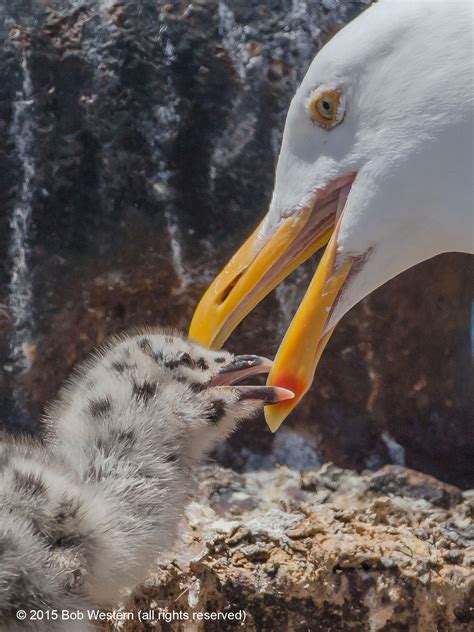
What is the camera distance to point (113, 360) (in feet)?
8.58

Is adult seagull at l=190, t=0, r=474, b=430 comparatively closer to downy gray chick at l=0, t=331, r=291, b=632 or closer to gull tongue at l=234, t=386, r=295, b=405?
gull tongue at l=234, t=386, r=295, b=405

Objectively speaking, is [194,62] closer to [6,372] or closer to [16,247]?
[16,247]

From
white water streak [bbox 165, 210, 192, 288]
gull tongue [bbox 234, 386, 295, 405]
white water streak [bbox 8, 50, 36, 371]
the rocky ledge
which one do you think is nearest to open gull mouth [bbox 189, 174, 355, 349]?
gull tongue [bbox 234, 386, 295, 405]

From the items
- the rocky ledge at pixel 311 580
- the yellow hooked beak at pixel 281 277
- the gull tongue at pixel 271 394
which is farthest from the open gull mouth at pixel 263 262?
the rocky ledge at pixel 311 580

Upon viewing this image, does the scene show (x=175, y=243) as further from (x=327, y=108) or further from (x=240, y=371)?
(x=327, y=108)

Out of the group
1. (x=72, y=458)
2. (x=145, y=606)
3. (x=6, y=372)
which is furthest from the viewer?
(x=6, y=372)

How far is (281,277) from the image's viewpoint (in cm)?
259

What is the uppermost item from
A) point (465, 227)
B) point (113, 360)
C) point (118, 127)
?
point (118, 127)

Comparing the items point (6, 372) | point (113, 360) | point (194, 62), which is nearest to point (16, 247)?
point (6, 372)

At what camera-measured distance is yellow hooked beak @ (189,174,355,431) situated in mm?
2430

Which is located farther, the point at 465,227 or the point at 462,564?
the point at 462,564

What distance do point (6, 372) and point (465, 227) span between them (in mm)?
1705

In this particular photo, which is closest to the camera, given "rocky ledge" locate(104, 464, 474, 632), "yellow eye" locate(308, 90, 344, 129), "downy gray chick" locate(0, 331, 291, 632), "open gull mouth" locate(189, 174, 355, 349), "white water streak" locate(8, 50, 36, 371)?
"downy gray chick" locate(0, 331, 291, 632)

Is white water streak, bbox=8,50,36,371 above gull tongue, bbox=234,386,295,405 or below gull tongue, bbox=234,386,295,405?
above
